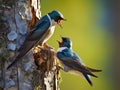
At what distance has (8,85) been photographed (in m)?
7.26

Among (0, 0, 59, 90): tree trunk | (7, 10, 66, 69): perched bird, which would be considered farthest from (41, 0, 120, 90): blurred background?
(0, 0, 59, 90): tree trunk

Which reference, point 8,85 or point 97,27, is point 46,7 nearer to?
point 97,27

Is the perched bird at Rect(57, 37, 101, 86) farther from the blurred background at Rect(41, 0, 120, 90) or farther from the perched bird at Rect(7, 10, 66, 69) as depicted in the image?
the blurred background at Rect(41, 0, 120, 90)

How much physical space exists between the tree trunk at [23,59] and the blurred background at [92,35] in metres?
3.84

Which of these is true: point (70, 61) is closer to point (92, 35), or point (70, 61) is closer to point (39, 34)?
point (39, 34)

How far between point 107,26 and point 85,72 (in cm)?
525

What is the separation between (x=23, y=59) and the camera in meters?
7.39

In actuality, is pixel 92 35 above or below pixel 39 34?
below

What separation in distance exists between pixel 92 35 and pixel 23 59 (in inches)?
224

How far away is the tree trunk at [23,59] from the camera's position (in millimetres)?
7305

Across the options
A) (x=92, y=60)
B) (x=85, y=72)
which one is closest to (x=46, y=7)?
(x=92, y=60)

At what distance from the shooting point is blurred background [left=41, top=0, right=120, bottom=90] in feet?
39.8

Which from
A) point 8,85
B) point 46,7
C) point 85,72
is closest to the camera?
point 8,85

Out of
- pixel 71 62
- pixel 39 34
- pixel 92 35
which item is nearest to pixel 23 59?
pixel 39 34
